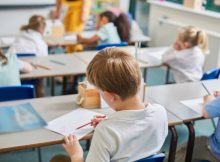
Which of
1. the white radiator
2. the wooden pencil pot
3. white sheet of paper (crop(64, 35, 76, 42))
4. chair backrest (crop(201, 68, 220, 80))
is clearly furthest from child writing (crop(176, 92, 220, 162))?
the wooden pencil pot

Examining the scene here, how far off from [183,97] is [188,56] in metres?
1.21

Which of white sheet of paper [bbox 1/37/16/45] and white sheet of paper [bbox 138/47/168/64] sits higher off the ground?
white sheet of paper [bbox 1/37/16/45]

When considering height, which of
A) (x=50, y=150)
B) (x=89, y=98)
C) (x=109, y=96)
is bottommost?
(x=50, y=150)

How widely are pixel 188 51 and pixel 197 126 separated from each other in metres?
0.73

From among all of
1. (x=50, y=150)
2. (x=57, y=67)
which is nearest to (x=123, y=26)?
(x=57, y=67)

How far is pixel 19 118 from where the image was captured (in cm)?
195

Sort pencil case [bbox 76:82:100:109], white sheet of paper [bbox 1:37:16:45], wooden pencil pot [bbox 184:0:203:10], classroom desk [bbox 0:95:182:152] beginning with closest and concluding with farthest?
classroom desk [bbox 0:95:182:152], pencil case [bbox 76:82:100:109], white sheet of paper [bbox 1:37:16:45], wooden pencil pot [bbox 184:0:203:10]

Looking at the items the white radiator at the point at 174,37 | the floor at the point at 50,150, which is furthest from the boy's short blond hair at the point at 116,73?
the white radiator at the point at 174,37

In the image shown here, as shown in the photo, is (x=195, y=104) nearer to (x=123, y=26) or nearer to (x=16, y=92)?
(x=16, y=92)

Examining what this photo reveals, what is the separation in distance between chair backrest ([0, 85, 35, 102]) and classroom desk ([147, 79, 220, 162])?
0.78 meters

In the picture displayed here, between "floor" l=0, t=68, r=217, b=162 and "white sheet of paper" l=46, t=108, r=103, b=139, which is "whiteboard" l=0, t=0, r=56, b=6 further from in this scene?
"white sheet of paper" l=46, t=108, r=103, b=139

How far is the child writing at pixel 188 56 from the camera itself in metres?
3.51

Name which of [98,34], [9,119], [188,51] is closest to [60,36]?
[98,34]

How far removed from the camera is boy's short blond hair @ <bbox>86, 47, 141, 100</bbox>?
1379 mm
